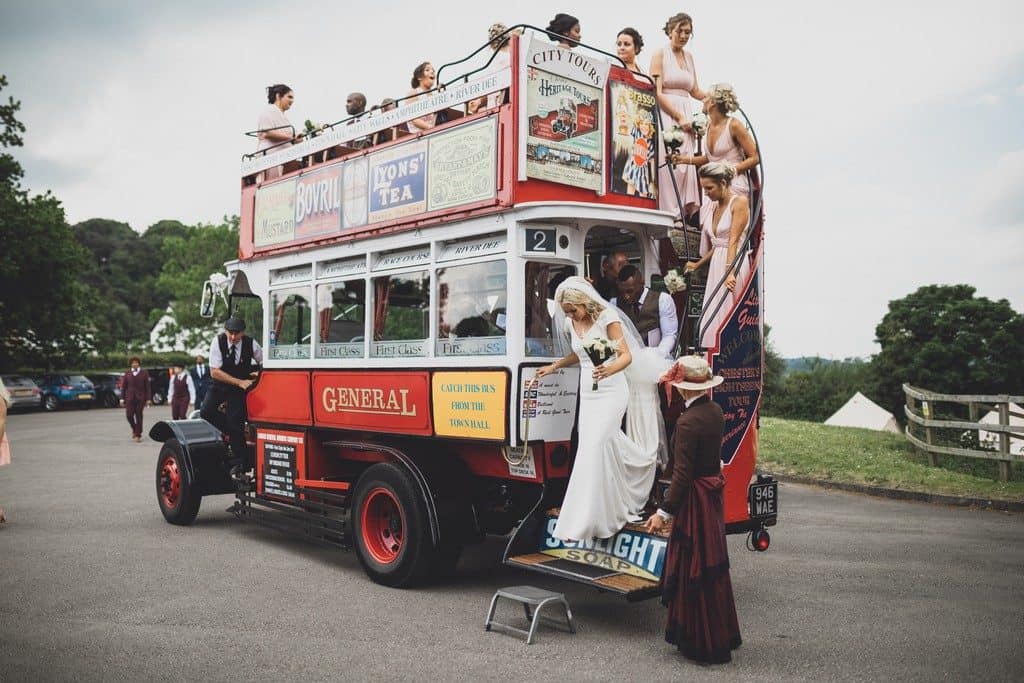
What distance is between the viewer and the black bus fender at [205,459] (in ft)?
31.0

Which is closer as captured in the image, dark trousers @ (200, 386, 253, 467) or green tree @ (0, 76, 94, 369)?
dark trousers @ (200, 386, 253, 467)

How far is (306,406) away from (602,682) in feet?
Answer: 14.4

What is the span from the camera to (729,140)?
688 centimetres

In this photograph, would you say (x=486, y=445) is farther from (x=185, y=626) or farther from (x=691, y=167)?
(x=691, y=167)

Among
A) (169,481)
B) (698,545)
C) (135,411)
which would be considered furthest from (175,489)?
(135,411)

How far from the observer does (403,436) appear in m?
7.33

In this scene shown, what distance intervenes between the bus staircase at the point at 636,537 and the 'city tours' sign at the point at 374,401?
119cm

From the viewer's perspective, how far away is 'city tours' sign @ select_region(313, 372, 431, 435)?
275 inches

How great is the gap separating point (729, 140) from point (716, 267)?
3.39 feet

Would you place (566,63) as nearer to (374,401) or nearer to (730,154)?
(730,154)

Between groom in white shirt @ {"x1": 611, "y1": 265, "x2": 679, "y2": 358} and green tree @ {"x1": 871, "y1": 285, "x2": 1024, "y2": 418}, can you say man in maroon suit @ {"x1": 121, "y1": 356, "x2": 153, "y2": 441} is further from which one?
green tree @ {"x1": 871, "y1": 285, "x2": 1024, "y2": 418}

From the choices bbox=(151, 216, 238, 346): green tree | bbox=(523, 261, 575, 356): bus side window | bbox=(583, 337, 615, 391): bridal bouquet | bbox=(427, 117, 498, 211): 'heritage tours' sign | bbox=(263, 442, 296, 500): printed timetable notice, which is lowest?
bbox=(263, 442, 296, 500): printed timetable notice

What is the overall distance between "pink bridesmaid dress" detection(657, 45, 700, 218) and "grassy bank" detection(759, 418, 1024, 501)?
21.6 feet

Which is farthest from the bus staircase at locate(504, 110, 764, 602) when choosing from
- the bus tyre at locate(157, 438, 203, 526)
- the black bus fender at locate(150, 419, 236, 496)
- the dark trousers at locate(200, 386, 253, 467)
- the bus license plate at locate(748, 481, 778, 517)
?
the bus tyre at locate(157, 438, 203, 526)
